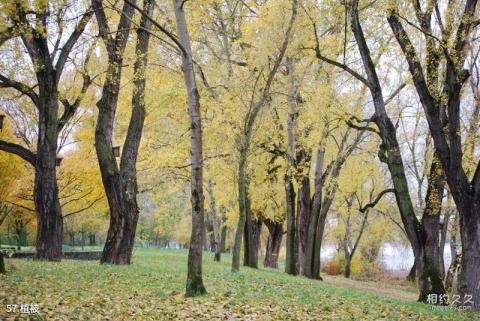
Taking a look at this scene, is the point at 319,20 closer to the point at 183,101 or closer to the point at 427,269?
the point at 183,101

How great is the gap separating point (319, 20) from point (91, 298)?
10.4m

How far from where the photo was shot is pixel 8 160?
25609 mm

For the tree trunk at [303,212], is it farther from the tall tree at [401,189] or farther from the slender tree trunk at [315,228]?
the tall tree at [401,189]

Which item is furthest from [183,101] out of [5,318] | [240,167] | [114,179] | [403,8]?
[5,318]

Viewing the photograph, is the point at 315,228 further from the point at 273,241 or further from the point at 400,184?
the point at 273,241

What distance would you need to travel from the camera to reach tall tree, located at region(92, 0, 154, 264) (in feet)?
42.8

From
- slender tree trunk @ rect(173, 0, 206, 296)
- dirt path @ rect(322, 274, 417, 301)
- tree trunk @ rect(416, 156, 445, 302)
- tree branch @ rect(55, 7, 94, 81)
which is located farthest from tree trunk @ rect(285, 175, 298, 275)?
slender tree trunk @ rect(173, 0, 206, 296)

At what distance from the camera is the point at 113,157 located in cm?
1337

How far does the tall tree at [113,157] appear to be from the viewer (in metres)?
13.0

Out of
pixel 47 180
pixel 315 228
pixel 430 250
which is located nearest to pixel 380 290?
pixel 315 228

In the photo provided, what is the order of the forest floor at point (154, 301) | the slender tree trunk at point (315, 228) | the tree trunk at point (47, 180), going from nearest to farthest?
the forest floor at point (154, 301) < the tree trunk at point (47, 180) < the slender tree trunk at point (315, 228)

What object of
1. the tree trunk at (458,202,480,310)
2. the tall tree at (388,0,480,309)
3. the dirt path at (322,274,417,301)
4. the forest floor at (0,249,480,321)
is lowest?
the dirt path at (322,274,417,301)

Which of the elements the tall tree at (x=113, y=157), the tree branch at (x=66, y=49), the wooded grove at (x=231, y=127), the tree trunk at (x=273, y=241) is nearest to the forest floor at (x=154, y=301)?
the wooded grove at (x=231, y=127)

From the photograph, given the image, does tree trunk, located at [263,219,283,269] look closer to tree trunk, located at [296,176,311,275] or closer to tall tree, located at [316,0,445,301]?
tree trunk, located at [296,176,311,275]
